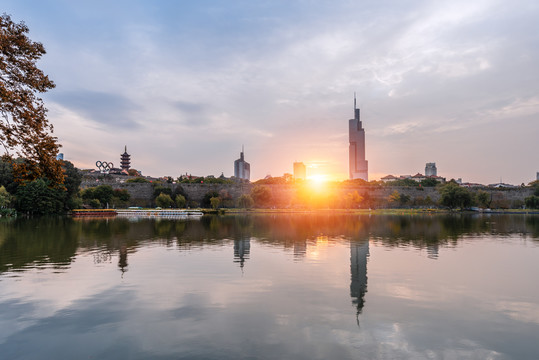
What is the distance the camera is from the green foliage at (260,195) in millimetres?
106875

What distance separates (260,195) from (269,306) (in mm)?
96321

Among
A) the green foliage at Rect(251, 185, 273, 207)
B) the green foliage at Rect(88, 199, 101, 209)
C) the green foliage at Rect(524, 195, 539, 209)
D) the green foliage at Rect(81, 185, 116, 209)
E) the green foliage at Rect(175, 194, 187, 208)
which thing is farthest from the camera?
the green foliage at Rect(524, 195, 539, 209)

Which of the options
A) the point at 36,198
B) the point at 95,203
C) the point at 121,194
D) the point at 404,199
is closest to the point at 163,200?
the point at 121,194

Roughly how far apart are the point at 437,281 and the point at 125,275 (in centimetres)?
1267

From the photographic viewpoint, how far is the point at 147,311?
10516mm

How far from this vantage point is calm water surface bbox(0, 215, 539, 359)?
812 cm

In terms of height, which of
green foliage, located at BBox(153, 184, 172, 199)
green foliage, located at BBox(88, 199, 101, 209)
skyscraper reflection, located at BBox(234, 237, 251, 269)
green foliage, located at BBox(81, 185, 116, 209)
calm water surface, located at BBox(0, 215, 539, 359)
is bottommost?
calm water surface, located at BBox(0, 215, 539, 359)

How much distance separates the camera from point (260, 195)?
107 meters

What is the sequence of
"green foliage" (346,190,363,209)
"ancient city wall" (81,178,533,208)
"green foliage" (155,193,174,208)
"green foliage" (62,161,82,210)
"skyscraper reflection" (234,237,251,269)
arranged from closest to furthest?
1. "skyscraper reflection" (234,237,251,269)
2. "green foliage" (62,161,82,210)
3. "green foliage" (155,193,174,208)
4. "ancient city wall" (81,178,533,208)
5. "green foliage" (346,190,363,209)

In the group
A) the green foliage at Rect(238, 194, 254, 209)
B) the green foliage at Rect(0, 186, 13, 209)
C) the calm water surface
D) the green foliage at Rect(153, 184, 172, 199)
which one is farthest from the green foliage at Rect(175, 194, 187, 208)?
the calm water surface

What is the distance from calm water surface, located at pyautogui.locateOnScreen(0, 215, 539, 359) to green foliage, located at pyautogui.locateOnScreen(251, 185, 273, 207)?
3397 inches

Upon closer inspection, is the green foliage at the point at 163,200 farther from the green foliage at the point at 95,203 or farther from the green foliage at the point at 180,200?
the green foliage at the point at 95,203

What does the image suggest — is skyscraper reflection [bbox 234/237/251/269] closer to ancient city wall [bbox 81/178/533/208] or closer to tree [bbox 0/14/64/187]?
tree [bbox 0/14/64/187]

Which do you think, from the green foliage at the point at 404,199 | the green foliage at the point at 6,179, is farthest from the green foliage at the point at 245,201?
the green foliage at the point at 6,179
